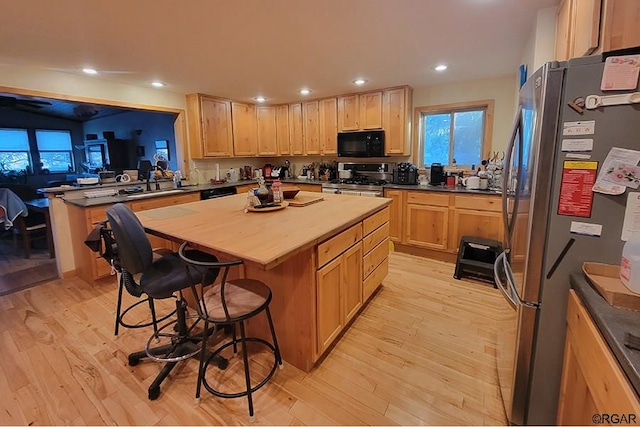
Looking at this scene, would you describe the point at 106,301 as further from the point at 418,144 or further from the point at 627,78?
the point at 418,144

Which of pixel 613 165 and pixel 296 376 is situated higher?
pixel 613 165

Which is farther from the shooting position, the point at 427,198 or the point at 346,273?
the point at 427,198

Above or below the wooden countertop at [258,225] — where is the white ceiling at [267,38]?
above

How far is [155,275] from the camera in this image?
5.81ft

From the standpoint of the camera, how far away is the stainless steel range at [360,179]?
14.0 feet

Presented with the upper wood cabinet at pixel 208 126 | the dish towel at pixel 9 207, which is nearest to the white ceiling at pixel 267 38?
the upper wood cabinet at pixel 208 126

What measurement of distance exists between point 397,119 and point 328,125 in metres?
1.18

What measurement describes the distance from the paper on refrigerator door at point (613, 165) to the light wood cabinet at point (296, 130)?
14.5 ft

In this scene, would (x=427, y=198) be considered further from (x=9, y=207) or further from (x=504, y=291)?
(x=9, y=207)

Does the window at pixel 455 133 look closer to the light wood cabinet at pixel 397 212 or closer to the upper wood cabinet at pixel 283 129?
the light wood cabinet at pixel 397 212

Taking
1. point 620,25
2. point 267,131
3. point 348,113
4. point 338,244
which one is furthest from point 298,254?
point 267,131

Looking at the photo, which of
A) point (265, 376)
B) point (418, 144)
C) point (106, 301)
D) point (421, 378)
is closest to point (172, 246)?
point (106, 301)

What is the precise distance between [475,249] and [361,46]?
97.3 inches

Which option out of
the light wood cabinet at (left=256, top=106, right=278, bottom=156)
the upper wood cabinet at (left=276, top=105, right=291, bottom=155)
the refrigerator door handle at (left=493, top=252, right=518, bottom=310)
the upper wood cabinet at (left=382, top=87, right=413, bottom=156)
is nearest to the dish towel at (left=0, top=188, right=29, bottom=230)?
the light wood cabinet at (left=256, top=106, right=278, bottom=156)
